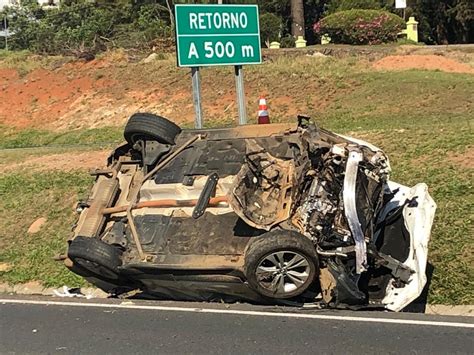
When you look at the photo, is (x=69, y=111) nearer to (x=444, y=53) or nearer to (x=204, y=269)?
(x=444, y=53)

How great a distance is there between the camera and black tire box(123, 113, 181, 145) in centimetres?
752

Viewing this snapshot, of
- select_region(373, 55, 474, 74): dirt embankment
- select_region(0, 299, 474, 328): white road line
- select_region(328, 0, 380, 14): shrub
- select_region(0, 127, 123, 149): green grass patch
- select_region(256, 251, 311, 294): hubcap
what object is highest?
select_region(328, 0, 380, 14): shrub

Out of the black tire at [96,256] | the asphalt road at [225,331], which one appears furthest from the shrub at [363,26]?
the black tire at [96,256]

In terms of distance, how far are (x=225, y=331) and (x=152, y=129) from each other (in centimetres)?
252

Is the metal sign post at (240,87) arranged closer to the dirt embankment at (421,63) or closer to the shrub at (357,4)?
the dirt embankment at (421,63)

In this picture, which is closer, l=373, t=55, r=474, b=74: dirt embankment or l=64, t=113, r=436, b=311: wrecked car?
l=64, t=113, r=436, b=311: wrecked car

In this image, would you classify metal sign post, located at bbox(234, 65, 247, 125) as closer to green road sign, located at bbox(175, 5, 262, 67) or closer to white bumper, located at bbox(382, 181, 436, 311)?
green road sign, located at bbox(175, 5, 262, 67)

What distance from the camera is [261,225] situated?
6.22 meters

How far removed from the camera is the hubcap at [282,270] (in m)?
6.02

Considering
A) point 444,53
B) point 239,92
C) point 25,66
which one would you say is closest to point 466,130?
point 239,92

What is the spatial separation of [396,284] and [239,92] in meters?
6.95

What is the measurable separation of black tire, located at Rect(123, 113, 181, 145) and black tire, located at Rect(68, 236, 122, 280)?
1.41 meters

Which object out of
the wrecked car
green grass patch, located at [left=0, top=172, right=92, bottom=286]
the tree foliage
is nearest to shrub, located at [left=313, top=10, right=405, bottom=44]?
the tree foliage

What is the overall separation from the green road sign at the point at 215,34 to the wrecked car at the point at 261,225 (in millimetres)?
4382
